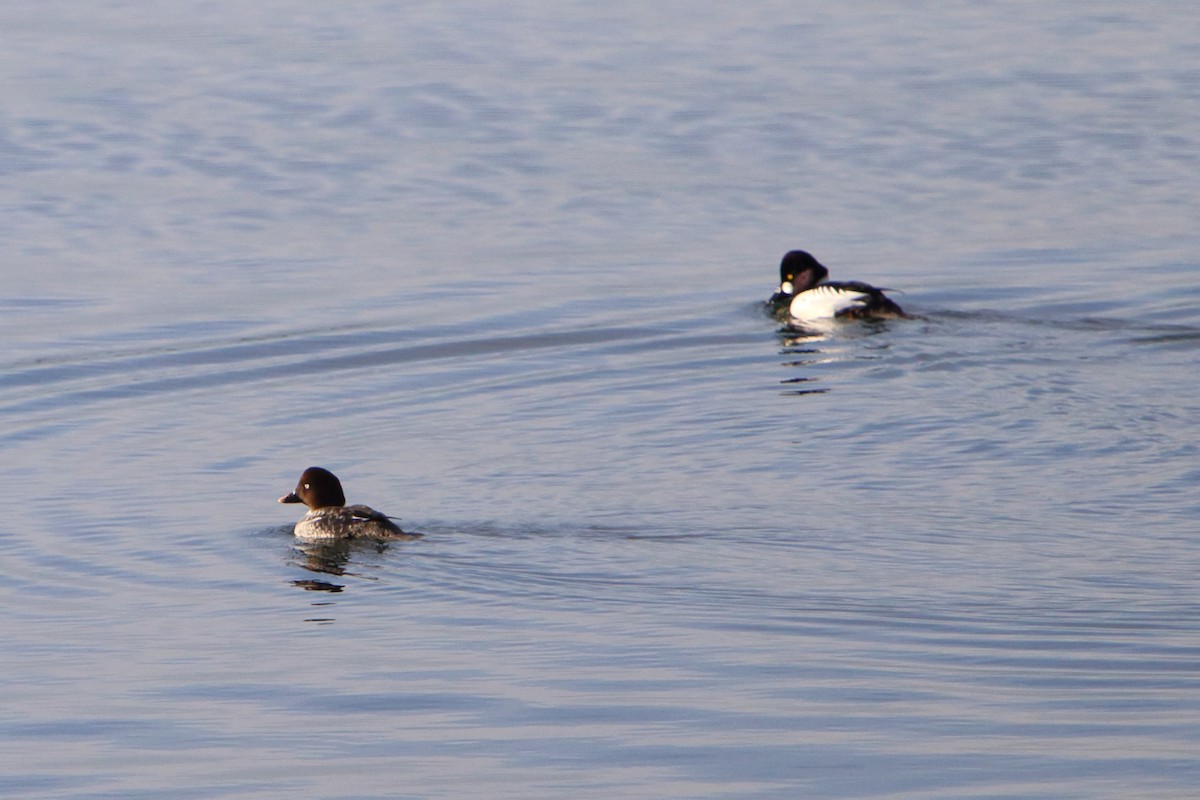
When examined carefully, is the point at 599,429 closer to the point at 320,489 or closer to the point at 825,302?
the point at 320,489

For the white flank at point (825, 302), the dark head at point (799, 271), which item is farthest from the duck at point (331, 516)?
the dark head at point (799, 271)

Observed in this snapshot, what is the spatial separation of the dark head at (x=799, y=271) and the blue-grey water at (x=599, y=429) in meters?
0.48

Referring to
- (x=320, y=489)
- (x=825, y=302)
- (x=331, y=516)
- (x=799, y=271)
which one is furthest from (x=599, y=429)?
(x=799, y=271)

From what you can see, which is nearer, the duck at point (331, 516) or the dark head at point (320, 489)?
the duck at point (331, 516)

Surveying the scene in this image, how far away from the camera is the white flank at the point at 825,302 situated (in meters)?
17.2

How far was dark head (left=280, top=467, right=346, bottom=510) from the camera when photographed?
38.5ft

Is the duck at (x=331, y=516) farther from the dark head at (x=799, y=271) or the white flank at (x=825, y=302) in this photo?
the dark head at (x=799, y=271)

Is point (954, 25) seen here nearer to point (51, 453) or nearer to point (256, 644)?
point (51, 453)

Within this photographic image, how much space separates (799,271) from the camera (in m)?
18.3

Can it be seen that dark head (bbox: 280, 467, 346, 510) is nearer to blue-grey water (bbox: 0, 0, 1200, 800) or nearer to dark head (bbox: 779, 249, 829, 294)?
blue-grey water (bbox: 0, 0, 1200, 800)

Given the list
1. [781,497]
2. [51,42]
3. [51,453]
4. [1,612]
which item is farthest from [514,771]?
[51,42]

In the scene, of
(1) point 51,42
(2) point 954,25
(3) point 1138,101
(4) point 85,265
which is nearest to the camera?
(4) point 85,265

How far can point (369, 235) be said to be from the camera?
67.1 feet

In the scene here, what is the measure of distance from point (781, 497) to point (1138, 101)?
Answer: 17.1 m
